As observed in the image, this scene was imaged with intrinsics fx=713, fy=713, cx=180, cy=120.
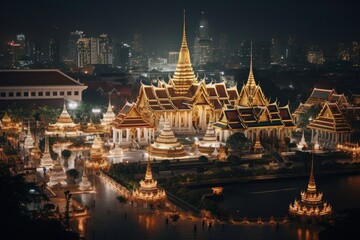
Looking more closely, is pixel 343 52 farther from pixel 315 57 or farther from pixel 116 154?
pixel 116 154

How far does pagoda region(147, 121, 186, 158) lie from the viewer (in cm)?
3788

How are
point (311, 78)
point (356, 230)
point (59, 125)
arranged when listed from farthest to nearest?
1. point (311, 78)
2. point (59, 125)
3. point (356, 230)

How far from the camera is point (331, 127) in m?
42.9

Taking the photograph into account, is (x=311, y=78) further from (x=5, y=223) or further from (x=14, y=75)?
(x=5, y=223)

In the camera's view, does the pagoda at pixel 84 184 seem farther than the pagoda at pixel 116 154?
No

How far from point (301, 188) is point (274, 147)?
9.75 metres

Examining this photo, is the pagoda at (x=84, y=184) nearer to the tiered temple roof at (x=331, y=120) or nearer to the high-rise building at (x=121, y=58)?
the tiered temple roof at (x=331, y=120)

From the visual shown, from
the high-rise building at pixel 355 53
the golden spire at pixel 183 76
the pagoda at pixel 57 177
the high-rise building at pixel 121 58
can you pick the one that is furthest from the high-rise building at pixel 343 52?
the pagoda at pixel 57 177

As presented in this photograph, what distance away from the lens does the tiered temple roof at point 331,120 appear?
1677 inches

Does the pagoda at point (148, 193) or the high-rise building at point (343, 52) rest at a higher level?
the high-rise building at point (343, 52)

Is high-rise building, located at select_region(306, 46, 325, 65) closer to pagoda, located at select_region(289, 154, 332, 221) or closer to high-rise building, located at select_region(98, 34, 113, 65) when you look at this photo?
high-rise building, located at select_region(98, 34, 113, 65)

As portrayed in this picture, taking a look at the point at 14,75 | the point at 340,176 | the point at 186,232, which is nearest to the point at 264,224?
the point at 186,232

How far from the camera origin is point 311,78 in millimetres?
92750

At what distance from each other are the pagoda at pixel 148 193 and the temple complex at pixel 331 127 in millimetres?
16620
